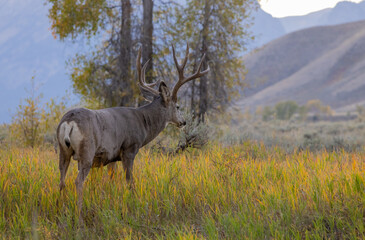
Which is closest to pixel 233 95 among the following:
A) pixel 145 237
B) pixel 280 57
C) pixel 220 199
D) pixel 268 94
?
pixel 220 199

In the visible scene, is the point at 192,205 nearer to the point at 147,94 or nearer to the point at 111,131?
the point at 111,131

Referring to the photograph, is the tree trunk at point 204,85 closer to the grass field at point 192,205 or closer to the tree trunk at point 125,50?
the tree trunk at point 125,50

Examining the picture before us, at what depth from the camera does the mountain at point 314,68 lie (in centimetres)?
9738

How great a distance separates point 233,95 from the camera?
15.5 meters

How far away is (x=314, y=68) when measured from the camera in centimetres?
11306

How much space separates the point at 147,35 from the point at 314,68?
352 feet

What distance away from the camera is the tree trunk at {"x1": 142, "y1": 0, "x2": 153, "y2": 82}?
13.8 meters

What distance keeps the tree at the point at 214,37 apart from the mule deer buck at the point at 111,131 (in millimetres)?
7859

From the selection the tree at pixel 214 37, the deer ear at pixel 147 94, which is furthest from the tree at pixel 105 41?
the deer ear at pixel 147 94

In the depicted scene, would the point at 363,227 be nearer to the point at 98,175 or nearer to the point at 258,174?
the point at 258,174

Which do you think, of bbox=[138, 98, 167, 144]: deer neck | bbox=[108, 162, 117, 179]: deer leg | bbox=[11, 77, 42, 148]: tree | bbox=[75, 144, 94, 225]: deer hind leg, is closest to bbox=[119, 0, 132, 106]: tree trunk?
bbox=[11, 77, 42, 148]: tree

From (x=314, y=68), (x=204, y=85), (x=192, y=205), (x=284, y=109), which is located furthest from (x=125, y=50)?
(x=314, y=68)

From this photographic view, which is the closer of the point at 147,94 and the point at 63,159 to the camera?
the point at 63,159

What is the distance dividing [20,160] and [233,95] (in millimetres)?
10324
